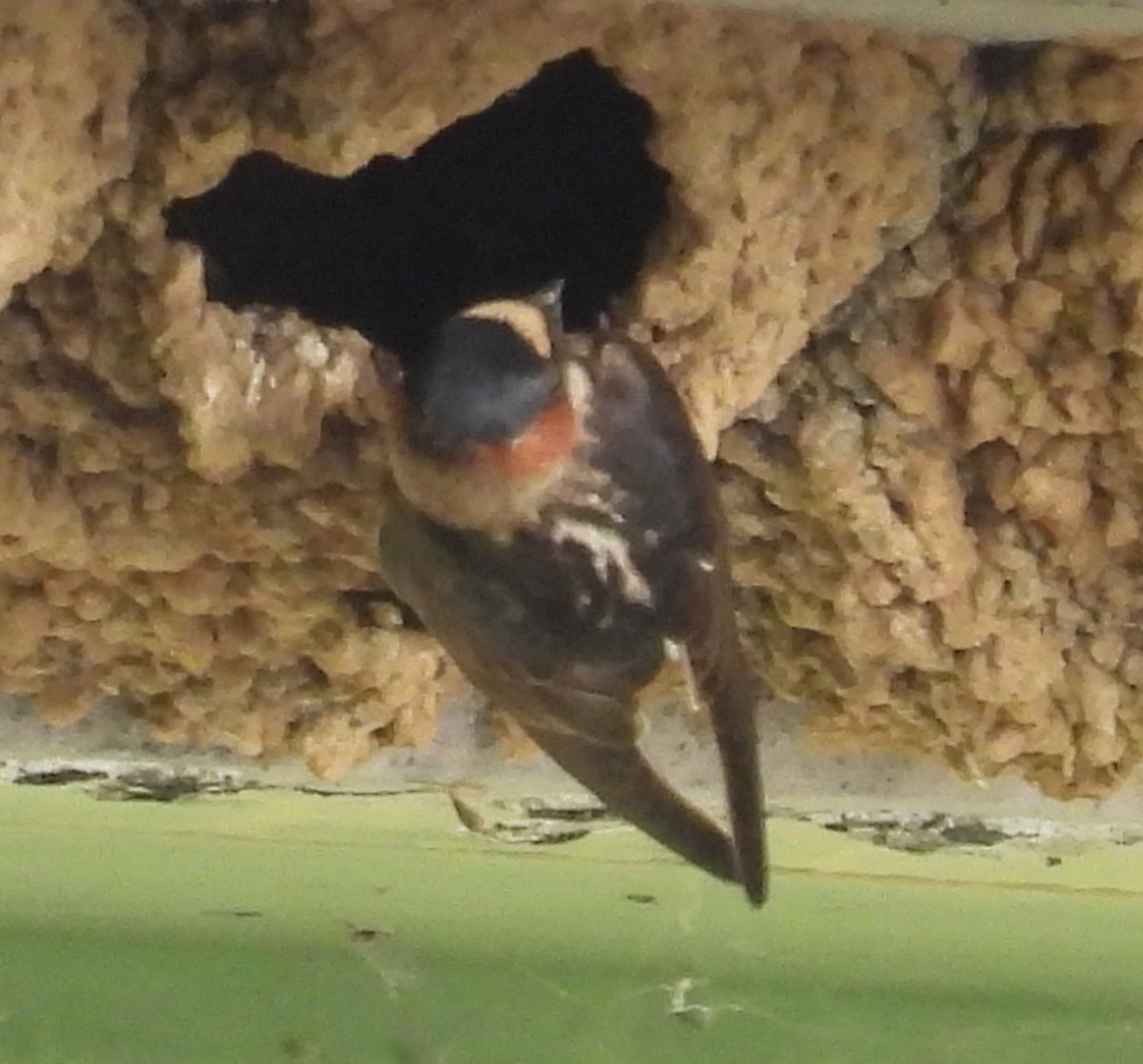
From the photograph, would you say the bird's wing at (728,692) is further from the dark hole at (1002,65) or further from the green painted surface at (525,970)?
the green painted surface at (525,970)

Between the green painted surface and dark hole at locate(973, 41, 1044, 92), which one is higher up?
dark hole at locate(973, 41, 1044, 92)

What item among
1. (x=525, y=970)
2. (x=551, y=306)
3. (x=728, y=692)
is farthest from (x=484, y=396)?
(x=525, y=970)

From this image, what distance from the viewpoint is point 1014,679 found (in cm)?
124

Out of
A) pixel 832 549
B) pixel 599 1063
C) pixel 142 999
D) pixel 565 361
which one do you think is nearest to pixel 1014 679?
pixel 832 549

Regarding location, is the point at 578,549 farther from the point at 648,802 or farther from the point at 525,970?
the point at 525,970

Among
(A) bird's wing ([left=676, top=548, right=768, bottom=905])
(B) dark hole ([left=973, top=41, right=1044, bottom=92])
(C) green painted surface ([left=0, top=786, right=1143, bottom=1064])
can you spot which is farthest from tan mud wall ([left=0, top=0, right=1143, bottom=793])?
(C) green painted surface ([left=0, top=786, right=1143, bottom=1064])

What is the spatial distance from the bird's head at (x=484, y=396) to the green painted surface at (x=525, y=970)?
99cm

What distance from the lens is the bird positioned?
38.3 inches

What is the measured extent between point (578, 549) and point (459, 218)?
33 centimetres

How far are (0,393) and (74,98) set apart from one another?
21cm

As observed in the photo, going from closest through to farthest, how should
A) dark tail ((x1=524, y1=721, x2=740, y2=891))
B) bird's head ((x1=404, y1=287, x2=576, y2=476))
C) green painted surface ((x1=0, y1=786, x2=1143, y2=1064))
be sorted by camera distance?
bird's head ((x1=404, y1=287, x2=576, y2=476)) → dark tail ((x1=524, y1=721, x2=740, y2=891)) → green painted surface ((x1=0, y1=786, x2=1143, y2=1064))

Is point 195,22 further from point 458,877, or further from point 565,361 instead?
point 458,877

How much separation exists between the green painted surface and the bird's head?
99 centimetres

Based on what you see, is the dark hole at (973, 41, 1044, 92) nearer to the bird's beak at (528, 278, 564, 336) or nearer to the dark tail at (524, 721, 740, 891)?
the bird's beak at (528, 278, 564, 336)
